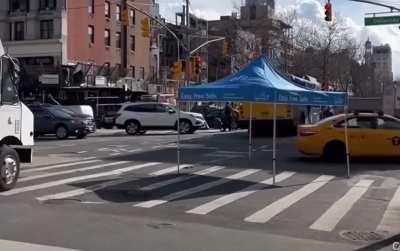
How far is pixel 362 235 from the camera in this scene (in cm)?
960

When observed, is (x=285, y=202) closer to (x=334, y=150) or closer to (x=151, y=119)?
(x=334, y=150)

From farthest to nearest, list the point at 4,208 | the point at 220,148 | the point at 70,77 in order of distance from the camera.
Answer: the point at 70,77 → the point at 220,148 → the point at 4,208

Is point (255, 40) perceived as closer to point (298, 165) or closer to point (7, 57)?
point (298, 165)

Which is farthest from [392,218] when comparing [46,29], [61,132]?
[46,29]

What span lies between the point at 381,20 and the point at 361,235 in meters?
21.7

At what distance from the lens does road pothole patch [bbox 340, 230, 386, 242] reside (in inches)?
368

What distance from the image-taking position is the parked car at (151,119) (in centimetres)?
3800

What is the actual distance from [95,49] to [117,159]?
4678cm

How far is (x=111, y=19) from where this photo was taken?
69188mm

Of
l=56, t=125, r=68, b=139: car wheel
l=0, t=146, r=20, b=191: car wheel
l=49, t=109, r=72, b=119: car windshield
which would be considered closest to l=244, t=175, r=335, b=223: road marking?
l=0, t=146, r=20, b=191: car wheel

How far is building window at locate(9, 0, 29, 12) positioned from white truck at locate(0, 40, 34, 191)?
5147 centimetres

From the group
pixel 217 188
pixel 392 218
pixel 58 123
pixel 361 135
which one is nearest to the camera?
pixel 392 218

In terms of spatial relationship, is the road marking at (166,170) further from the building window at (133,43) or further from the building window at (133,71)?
the building window at (133,43)

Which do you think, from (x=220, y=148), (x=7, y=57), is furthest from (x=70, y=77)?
(x=7, y=57)
